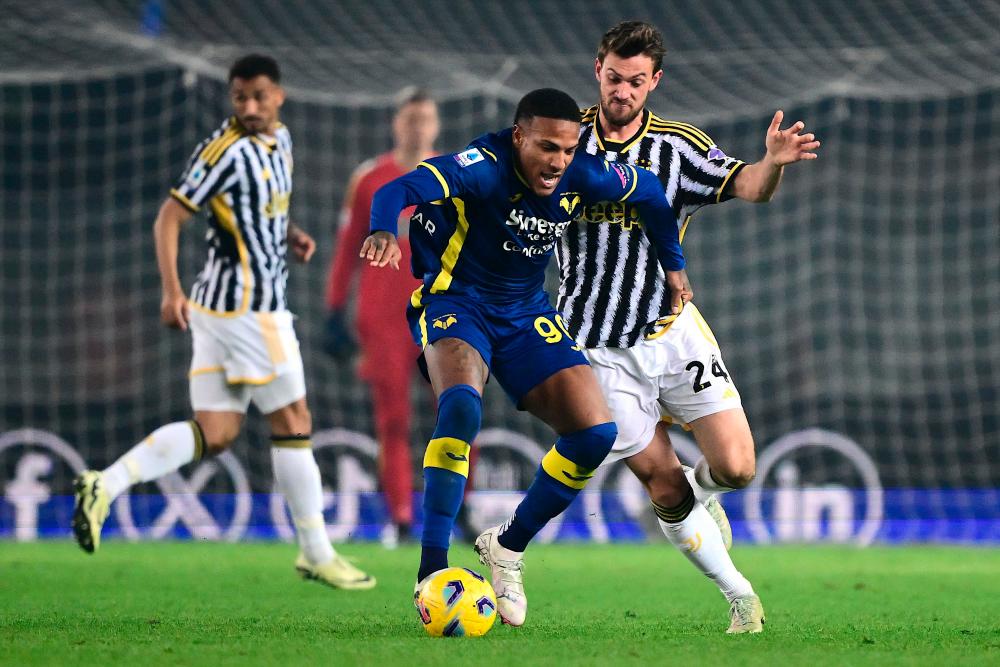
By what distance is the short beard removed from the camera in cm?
499

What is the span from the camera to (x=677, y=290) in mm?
4984

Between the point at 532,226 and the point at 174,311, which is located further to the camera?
the point at 174,311

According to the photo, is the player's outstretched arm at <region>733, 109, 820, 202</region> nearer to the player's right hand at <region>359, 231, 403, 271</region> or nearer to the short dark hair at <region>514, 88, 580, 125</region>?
the short dark hair at <region>514, 88, 580, 125</region>

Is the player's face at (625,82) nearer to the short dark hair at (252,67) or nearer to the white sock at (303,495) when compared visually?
the short dark hair at (252,67)

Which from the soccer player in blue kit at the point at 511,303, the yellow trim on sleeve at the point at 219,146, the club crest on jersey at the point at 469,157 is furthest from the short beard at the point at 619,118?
the yellow trim on sleeve at the point at 219,146

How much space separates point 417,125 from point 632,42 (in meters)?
3.86

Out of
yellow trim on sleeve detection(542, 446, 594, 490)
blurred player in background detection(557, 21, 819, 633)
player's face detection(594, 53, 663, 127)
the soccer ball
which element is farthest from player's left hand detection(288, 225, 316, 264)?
the soccer ball

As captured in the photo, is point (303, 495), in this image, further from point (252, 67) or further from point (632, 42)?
point (632, 42)

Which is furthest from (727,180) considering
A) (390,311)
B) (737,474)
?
(390,311)

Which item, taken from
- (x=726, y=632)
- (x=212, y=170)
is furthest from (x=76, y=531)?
(x=726, y=632)

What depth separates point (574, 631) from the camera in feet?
14.4

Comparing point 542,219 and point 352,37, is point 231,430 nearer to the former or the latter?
point 542,219

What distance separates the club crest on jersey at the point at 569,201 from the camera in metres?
4.65

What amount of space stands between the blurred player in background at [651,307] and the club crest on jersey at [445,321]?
0.65 metres
